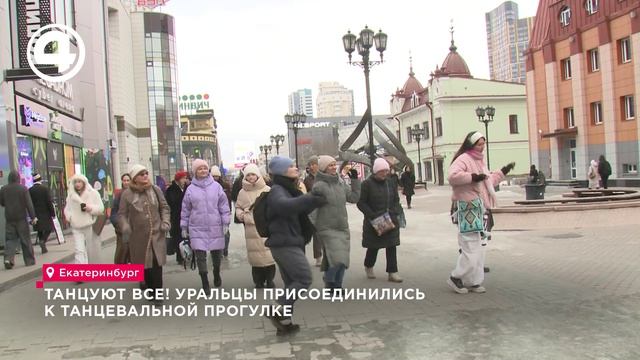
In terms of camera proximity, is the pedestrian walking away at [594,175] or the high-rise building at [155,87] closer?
the pedestrian walking away at [594,175]

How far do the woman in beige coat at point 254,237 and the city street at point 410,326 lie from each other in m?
0.48

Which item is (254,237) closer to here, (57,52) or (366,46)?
(366,46)

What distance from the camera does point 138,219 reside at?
6.68 metres

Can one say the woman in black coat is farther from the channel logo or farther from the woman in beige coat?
the channel logo

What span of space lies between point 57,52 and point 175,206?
10.8m

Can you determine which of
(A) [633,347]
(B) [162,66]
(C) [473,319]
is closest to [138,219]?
(C) [473,319]

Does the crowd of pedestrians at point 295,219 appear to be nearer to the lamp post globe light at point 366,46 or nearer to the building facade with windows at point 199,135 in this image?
the lamp post globe light at point 366,46

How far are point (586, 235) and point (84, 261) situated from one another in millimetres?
9679

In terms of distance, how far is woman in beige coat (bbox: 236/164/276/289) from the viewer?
7398 millimetres

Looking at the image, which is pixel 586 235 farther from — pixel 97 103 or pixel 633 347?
pixel 97 103

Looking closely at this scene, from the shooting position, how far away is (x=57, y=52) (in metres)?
17.6

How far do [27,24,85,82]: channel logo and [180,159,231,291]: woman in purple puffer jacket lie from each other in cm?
760

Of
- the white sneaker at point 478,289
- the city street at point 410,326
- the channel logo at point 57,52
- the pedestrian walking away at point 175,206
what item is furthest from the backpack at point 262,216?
the channel logo at point 57,52

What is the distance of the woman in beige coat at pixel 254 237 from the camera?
24.3 ft
